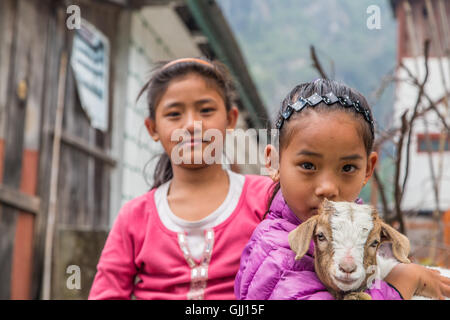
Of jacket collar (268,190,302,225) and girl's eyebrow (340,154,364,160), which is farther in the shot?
jacket collar (268,190,302,225)

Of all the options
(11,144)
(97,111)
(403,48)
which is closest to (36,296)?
(11,144)

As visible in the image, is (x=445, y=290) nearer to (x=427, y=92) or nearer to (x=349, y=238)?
(x=349, y=238)

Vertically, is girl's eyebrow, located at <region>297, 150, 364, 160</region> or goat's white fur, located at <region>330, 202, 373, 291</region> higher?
girl's eyebrow, located at <region>297, 150, 364, 160</region>

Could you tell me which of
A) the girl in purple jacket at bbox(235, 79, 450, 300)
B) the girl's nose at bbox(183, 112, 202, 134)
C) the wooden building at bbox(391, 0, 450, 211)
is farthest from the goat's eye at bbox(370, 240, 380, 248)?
the wooden building at bbox(391, 0, 450, 211)

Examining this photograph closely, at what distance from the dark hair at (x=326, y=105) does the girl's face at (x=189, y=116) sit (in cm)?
54

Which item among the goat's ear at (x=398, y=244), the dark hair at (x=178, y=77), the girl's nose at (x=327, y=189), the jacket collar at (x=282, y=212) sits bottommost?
the goat's ear at (x=398, y=244)

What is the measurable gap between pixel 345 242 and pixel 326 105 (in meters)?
0.39

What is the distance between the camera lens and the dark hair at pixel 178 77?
212 centimetres

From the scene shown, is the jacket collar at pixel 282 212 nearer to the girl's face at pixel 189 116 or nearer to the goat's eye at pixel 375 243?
the goat's eye at pixel 375 243

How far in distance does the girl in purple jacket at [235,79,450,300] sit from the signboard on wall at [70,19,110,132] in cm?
367

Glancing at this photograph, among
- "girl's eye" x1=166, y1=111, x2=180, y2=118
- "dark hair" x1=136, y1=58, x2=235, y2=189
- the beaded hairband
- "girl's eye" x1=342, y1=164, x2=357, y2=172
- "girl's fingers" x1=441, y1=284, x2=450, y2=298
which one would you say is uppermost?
"dark hair" x1=136, y1=58, x2=235, y2=189

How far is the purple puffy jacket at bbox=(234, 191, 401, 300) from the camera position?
1185 mm

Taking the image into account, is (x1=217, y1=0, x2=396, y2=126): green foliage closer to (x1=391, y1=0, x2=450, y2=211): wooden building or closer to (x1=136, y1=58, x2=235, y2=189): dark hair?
(x1=136, y1=58, x2=235, y2=189): dark hair

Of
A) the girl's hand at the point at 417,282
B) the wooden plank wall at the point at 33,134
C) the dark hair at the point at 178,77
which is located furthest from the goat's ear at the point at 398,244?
the wooden plank wall at the point at 33,134
